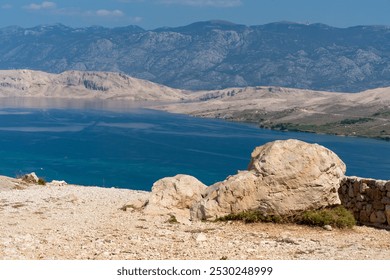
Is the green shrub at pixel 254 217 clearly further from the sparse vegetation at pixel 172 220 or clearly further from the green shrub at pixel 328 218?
the sparse vegetation at pixel 172 220

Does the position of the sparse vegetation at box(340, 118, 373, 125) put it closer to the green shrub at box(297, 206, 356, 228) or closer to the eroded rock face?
the eroded rock face

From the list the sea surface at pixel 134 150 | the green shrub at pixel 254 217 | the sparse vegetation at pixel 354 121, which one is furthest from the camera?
the sparse vegetation at pixel 354 121

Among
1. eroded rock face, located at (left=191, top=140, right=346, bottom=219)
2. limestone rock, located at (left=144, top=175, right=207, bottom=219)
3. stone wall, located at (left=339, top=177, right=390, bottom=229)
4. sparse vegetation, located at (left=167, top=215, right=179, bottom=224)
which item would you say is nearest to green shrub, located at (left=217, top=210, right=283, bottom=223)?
eroded rock face, located at (left=191, top=140, right=346, bottom=219)

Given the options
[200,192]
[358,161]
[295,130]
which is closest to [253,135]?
[295,130]

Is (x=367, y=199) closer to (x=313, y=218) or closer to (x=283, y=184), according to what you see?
(x=313, y=218)

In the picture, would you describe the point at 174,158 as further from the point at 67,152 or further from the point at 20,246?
the point at 20,246

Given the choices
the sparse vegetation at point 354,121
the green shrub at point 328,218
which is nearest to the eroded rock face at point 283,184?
the green shrub at point 328,218
